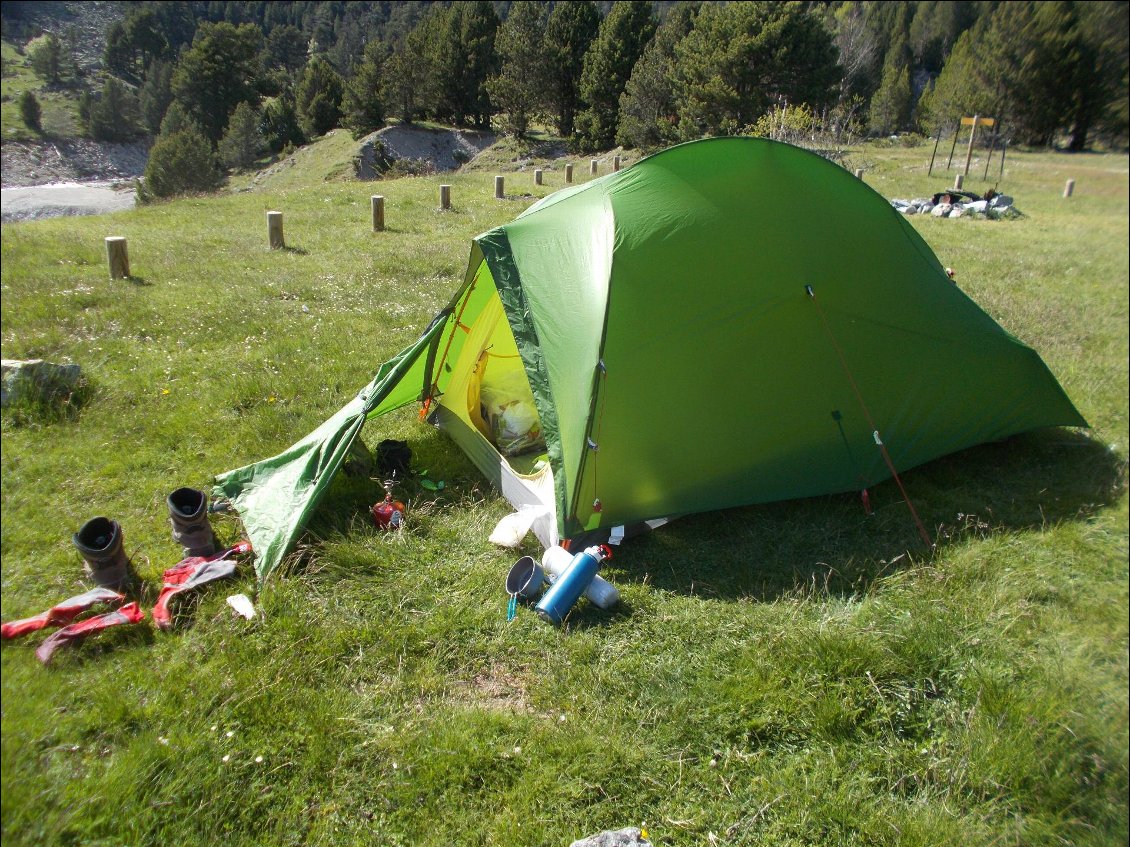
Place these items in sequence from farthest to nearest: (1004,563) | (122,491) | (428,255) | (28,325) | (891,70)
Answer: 1. (891,70)
2. (428,255)
3. (122,491)
4. (1004,563)
5. (28,325)

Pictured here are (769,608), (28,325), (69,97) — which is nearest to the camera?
(28,325)

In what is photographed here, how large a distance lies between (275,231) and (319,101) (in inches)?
2172

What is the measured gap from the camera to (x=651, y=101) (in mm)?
34281

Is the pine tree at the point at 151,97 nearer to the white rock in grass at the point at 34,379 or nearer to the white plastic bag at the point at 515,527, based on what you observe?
the white rock in grass at the point at 34,379

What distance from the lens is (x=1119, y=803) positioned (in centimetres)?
228

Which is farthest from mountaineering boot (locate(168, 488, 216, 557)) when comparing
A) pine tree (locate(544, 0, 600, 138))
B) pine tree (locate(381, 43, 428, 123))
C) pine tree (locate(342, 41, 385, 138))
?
pine tree (locate(381, 43, 428, 123))

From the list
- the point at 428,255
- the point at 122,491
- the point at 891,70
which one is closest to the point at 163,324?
the point at 122,491

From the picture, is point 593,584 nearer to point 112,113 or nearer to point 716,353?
point 716,353

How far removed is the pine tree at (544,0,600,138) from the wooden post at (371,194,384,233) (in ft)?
116

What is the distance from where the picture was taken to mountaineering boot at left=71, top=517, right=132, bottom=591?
3541mm

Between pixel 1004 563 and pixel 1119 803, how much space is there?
7.69 feet

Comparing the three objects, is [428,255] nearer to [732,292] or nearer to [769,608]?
[732,292]

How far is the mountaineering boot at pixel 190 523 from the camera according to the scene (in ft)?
14.0

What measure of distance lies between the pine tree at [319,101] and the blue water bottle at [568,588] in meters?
64.3
